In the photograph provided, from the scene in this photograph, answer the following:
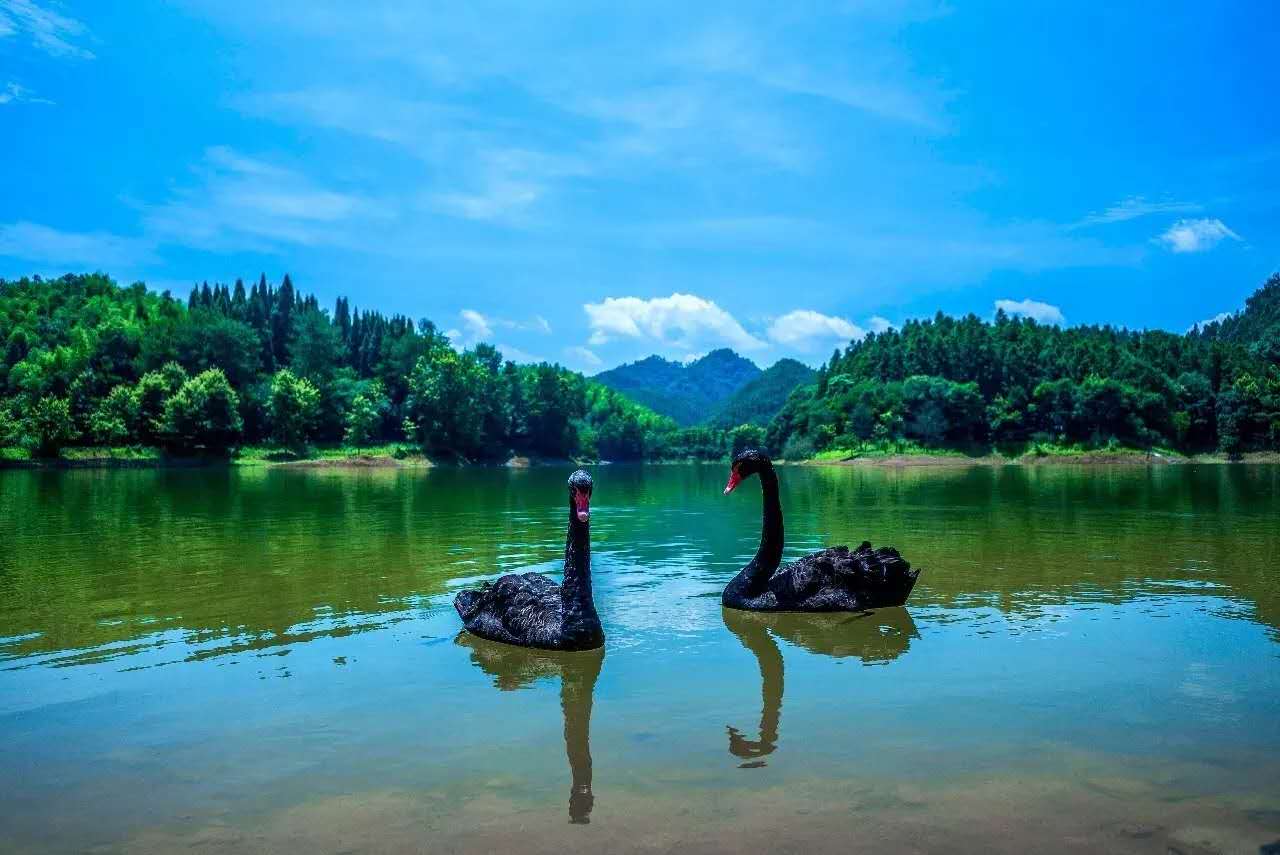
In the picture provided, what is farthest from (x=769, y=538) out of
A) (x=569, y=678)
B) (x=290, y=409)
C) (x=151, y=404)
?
(x=151, y=404)

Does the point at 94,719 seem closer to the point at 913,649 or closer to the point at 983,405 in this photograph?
the point at 913,649

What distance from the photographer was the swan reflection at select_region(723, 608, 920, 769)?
891 centimetres

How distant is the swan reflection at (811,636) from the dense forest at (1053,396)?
132783 mm

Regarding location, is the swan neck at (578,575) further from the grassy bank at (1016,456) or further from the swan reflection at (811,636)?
the grassy bank at (1016,456)

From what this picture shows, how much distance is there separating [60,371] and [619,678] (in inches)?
4962

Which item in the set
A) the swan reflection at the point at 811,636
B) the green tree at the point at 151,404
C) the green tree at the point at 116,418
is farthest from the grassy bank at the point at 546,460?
the swan reflection at the point at 811,636

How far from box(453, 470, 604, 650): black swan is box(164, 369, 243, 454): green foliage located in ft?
339

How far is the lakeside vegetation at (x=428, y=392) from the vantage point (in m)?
104

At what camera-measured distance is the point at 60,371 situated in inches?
4311

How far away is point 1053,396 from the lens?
138 metres

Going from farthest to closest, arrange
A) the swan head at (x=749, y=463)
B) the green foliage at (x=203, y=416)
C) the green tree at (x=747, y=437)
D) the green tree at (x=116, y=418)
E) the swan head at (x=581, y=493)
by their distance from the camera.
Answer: the green tree at (x=747, y=437) → the green foliage at (x=203, y=416) → the green tree at (x=116, y=418) → the swan head at (x=749, y=463) → the swan head at (x=581, y=493)

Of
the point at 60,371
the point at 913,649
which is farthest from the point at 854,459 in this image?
the point at 913,649

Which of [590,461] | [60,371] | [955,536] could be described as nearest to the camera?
[955,536]

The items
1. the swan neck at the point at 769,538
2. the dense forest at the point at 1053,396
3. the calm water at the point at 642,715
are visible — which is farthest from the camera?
the dense forest at the point at 1053,396
